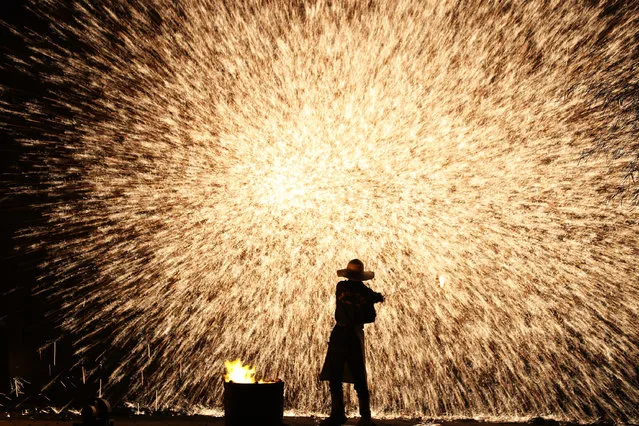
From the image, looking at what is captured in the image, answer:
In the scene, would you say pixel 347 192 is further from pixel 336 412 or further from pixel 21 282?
pixel 21 282

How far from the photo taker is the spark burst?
7766 millimetres

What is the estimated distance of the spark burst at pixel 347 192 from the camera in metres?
7.77

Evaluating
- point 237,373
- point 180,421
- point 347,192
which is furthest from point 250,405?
point 347,192

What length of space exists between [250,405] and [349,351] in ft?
3.88

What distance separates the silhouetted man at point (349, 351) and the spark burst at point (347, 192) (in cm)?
127

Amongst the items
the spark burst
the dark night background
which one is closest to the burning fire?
the spark burst

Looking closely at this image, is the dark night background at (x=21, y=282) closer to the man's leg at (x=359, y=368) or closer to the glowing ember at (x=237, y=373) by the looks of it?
the glowing ember at (x=237, y=373)

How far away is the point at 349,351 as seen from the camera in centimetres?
606

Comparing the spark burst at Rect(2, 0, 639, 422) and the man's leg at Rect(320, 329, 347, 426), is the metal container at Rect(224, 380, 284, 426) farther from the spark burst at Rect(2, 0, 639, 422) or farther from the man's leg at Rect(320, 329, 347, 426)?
the spark burst at Rect(2, 0, 639, 422)

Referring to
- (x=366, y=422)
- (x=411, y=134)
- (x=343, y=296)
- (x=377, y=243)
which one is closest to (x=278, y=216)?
(x=377, y=243)

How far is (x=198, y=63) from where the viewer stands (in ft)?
31.3

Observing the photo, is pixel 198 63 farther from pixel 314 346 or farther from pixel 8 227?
pixel 314 346

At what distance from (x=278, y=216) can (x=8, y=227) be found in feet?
11.8

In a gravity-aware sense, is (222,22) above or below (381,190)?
above
